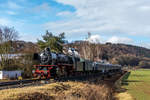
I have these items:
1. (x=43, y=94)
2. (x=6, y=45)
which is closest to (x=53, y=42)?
(x=6, y=45)

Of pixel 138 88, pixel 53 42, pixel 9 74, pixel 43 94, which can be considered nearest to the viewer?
pixel 43 94

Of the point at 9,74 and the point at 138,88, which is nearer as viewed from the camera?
the point at 138,88

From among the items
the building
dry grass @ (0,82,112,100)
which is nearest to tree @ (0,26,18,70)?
the building

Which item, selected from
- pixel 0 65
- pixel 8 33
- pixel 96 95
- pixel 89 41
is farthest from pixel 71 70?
pixel 89 41

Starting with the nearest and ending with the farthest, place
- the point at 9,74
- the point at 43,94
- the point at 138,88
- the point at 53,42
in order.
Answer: the point at 43,94
the point at 138,88
the point at 9,74
the point at 53,42

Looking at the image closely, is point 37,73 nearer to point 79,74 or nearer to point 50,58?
point 50,58

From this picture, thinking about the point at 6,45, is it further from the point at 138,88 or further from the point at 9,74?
the point at 138,88

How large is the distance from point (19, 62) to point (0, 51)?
487cm

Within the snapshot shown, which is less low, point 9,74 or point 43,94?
point 9,74

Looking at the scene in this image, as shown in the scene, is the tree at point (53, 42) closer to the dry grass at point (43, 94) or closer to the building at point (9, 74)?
the building at point (9, 74)

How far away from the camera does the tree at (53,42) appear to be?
51888 mm

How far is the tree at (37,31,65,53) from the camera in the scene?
51.9 m

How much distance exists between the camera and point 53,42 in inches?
2076

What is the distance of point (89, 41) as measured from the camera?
294 ft
